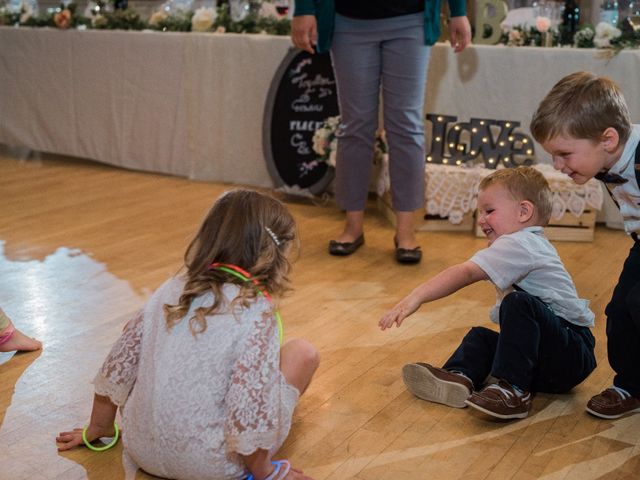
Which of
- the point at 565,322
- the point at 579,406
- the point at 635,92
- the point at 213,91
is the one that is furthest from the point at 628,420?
the point at 213,91

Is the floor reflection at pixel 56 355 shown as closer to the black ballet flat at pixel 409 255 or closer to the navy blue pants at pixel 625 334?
the black ballet flat at pixel 409 255

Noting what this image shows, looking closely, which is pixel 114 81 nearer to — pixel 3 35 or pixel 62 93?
pixel 62 93

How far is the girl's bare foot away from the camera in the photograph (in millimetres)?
2225

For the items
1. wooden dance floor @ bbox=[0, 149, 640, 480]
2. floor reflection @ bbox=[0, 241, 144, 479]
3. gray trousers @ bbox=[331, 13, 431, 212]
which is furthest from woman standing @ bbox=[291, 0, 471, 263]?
floor reflection @ bbox=[0, 241, 144, 479]

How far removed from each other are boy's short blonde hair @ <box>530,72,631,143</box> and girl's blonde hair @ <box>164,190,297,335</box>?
624 millimetres

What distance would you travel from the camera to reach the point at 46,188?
430 centimetres

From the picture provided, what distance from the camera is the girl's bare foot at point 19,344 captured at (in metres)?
2.22

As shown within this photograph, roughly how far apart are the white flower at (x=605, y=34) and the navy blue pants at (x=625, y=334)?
5.85 ft

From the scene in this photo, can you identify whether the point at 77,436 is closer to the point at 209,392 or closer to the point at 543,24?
the point at 209,392

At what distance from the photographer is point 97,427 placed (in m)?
1.75

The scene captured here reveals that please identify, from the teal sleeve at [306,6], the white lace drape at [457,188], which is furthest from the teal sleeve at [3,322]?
the white lace drape at [457,188]

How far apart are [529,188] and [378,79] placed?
1.23 metres

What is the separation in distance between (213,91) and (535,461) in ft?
10.1

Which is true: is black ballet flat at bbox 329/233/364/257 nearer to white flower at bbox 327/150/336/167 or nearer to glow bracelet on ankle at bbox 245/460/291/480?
white flower at bbox 327/150/336/167
